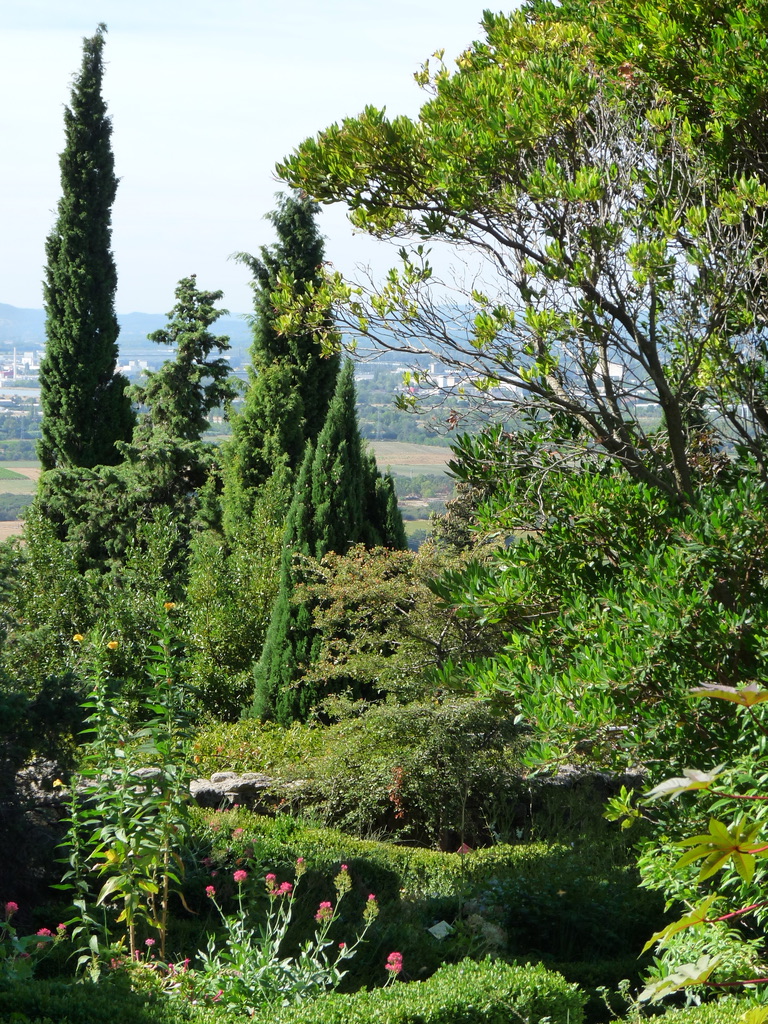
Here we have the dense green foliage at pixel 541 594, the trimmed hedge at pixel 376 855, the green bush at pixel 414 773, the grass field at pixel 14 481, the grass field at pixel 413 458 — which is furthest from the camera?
the grass field at pixel 14 481

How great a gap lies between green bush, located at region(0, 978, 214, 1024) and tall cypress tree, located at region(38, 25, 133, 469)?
566 inches

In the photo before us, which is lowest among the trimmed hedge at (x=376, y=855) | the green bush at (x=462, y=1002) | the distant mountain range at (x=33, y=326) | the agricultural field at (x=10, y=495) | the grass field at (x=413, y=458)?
the trimmed hedge at (x=376, y=855)

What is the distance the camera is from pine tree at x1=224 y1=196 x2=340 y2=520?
1476 centimetres

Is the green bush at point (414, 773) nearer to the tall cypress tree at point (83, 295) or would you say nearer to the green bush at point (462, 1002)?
the green bush at point (462, 1002)

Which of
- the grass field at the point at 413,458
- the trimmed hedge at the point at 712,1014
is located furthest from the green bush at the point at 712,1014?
the grass field at the point at 413,458

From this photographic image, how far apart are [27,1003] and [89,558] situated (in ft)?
43.2

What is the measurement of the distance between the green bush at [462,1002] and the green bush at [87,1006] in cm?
45

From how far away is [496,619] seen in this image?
4.57 meters

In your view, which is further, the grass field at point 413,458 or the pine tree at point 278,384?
the grass field at point 413,458

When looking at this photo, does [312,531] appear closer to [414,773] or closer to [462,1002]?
[414,773]

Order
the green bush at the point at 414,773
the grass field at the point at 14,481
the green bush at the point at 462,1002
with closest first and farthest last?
the green bush at the point at 462,1002 < the green bush at the point at 414,773 < the grass field at the point at 14,481

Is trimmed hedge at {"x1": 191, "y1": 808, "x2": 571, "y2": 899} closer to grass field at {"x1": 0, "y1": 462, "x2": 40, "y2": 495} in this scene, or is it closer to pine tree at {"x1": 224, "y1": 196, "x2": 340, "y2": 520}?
pine tree at {"x1": 224, "y1": 196, "x2": 340, "y2": 520}

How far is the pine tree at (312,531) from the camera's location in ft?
35.2

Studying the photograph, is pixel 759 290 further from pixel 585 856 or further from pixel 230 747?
pixel 230 747
